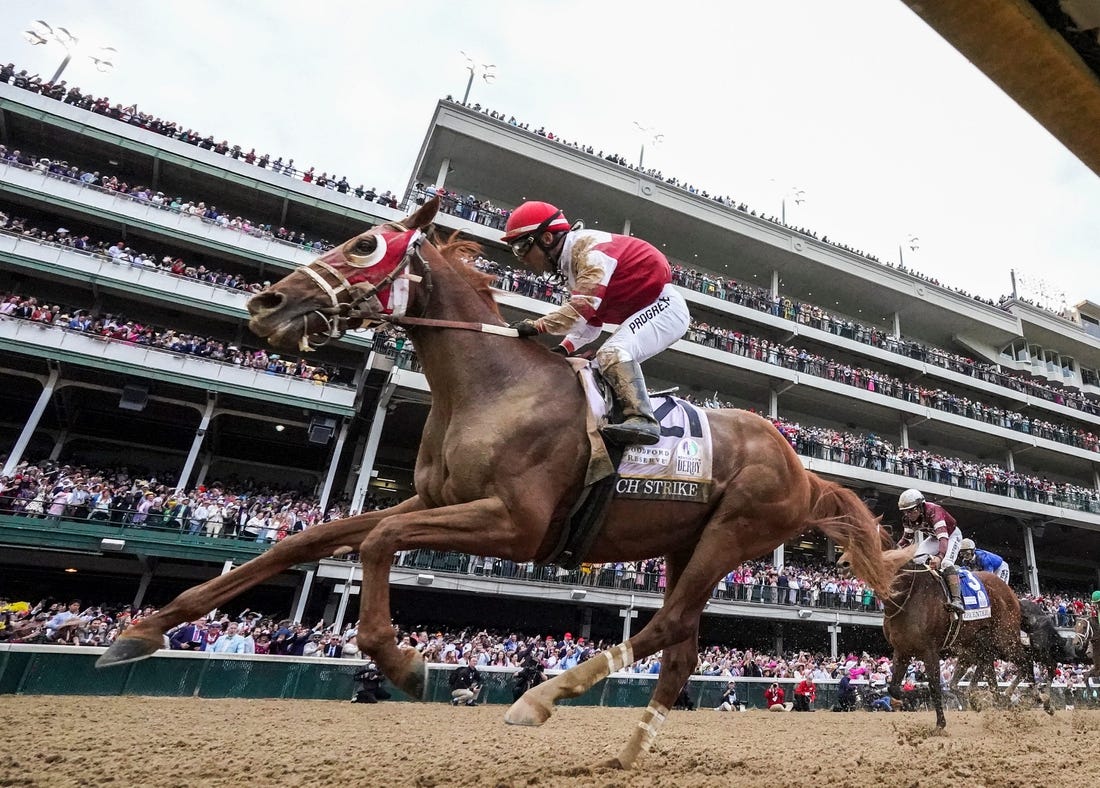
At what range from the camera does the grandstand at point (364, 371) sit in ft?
63.2

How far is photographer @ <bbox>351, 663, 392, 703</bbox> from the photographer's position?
35.5 feet

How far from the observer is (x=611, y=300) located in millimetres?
4137

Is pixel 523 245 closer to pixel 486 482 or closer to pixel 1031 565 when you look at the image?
pixel 486 482

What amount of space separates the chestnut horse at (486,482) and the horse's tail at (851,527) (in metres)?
0.46

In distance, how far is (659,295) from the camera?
4.29m

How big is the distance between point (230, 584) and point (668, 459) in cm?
256

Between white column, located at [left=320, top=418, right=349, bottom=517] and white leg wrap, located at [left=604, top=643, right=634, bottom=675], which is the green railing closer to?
white leg wrap, located at [left=604, top=643, right=634, bottom=675]

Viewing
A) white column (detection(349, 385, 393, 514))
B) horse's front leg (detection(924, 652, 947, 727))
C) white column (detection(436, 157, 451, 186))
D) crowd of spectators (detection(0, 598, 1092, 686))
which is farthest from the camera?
white column (detection(436, 157, 451, 186))


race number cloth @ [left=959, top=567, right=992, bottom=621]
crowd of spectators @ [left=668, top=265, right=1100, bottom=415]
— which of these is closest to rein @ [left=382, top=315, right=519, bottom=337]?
race number cloth @ [left=959, top=567, right=992, bottom=621]

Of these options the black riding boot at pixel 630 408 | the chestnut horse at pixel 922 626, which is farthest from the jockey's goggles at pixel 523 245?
the chestnut horse at pixel 922 626

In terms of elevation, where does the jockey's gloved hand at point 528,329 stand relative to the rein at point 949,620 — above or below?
above

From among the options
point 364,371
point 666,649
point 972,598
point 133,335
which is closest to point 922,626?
point 972,598

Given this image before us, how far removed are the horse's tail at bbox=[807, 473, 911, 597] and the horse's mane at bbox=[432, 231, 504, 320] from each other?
2894 mm

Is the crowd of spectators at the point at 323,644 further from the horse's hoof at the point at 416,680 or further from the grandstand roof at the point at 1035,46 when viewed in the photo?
the grandstand roof at the point at 1035,46
